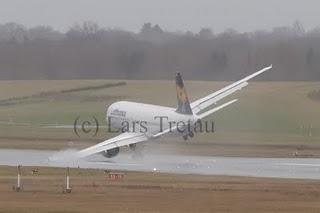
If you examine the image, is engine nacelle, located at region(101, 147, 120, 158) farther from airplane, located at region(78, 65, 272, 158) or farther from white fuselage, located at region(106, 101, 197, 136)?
white fuselage, located at region(106, 101, 197, 136)

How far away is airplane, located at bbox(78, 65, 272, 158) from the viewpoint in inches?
2542

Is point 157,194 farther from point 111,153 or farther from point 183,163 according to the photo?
point 111,153

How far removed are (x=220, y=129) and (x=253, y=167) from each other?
38.4 metres

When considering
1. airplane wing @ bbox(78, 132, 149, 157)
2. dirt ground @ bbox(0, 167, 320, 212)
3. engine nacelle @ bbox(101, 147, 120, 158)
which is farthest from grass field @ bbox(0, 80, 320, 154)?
dirt ground @ bbox(0, 167, 320, 212)

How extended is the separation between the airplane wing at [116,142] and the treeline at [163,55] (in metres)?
28.1

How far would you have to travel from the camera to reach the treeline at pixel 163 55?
95.4 meters

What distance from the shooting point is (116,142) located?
64188 mm

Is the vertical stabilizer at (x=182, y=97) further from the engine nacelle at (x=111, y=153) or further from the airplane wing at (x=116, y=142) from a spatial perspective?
the engine nacelle at (x=111, y=153)

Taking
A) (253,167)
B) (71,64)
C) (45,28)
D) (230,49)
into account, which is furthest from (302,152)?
(45,28)

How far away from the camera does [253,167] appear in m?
52.8

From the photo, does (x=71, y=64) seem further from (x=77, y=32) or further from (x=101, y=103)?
(x=77, y=32)

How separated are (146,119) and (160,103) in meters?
31.7

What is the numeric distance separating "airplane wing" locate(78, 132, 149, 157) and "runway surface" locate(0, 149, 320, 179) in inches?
21.5

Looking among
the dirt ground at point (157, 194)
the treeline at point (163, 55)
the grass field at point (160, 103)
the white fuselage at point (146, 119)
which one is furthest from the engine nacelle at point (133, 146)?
the treeline at point (163, 55)
